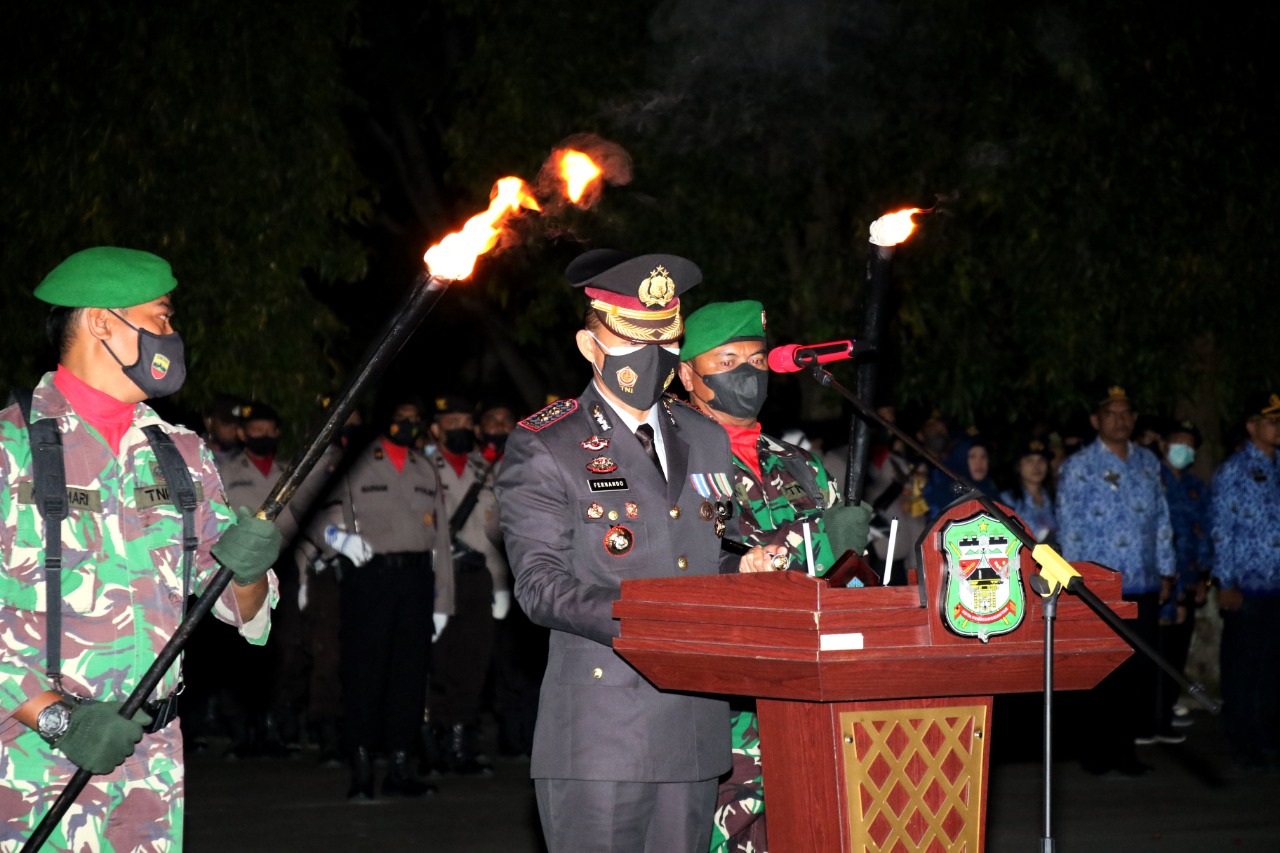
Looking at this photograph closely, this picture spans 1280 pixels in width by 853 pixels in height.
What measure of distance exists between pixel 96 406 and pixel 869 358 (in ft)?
7.47

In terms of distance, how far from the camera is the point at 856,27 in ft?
46.0

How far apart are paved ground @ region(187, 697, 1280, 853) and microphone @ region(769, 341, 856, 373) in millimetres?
4564

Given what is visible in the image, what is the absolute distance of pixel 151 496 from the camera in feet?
14.9

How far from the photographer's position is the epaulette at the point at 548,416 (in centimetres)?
481

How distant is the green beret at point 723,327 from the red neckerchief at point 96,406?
7.40ft

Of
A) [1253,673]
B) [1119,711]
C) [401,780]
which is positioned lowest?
Result: [401,780]

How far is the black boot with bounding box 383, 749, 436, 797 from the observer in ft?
35.3

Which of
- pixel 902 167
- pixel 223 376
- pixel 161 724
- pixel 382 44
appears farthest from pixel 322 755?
pixel 382 44

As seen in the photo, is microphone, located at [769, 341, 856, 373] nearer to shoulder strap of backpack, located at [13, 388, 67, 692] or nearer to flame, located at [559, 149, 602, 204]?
flame, located at [559, 149, 602, 204]

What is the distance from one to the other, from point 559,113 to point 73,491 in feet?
35.2

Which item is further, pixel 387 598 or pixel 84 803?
pixel 387 598

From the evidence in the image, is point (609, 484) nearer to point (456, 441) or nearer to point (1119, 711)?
point (1119, 711)

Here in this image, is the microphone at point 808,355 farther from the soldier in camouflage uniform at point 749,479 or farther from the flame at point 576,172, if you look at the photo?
the flame at point 576,172

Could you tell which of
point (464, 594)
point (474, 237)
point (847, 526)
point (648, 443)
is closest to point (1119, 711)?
point (464, 594)
